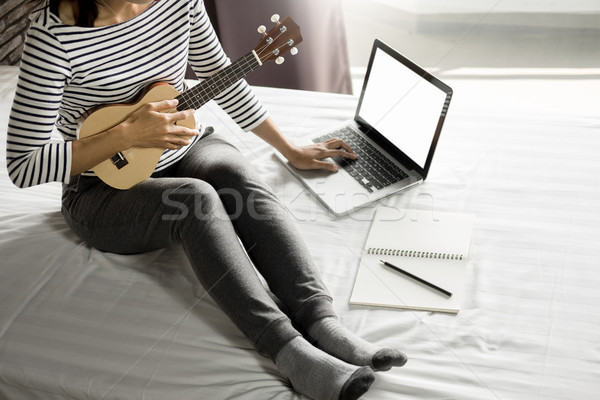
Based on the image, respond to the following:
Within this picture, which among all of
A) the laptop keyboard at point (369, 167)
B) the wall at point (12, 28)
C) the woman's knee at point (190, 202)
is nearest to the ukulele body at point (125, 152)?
the woman's knee at point (190, 202)

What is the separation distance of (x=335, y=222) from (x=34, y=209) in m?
0.63

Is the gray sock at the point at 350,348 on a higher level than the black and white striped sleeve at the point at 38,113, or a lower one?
lower

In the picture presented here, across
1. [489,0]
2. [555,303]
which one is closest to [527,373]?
[555,303]

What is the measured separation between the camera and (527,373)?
1.02 metres

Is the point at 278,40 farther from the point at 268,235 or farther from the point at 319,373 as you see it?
the point at 319,373

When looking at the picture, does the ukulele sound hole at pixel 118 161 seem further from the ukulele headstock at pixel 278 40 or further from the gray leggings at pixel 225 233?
the ukulele headstock at pixel 278 40

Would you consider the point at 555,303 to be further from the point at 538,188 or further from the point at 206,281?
the point at 206,281

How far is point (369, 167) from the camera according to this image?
148 cm

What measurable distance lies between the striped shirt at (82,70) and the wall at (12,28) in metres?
0.95

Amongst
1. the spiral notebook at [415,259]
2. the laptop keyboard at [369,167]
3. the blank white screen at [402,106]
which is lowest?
the spiral notebook at [415,259]

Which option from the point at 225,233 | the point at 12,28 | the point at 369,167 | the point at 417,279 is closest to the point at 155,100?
the point at 225,233

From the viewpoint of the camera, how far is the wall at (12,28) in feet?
6.86

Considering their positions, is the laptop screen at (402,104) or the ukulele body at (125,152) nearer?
the ukulele body at (125,152)

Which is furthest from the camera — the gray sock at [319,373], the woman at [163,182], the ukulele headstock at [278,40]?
the ukulele headstock at [278,40]
